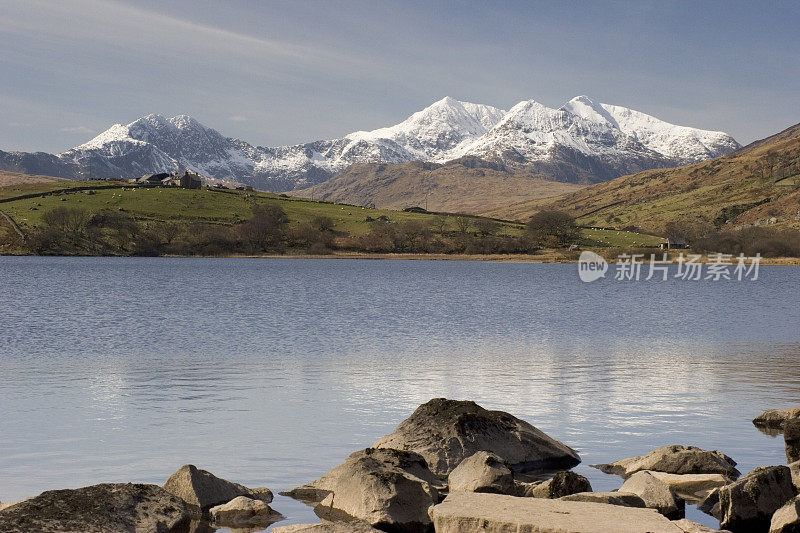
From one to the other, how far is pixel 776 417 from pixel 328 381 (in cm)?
1616

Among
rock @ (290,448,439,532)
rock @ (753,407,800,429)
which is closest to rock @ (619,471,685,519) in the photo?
rock @ (290,448,439,532)

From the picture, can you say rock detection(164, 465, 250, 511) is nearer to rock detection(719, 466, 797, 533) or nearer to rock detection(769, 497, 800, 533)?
rock detection(719, 466, 797, 533)

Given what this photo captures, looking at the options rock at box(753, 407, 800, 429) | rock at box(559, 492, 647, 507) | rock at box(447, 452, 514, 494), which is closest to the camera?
rock at box(559, 492, 647, 507)

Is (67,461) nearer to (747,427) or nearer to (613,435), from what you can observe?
(613,435)

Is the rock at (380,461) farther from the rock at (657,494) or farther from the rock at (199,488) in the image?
the rock at (657,494)

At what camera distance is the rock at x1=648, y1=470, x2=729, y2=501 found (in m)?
18.2

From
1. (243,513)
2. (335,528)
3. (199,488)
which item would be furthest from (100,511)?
(335,528)

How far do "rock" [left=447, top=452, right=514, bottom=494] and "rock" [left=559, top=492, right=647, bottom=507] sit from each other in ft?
5.89

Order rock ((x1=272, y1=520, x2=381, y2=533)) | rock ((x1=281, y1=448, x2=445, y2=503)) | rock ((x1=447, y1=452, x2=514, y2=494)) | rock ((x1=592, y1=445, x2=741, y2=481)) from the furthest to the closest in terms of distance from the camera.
→ rock ((x1=592, y1=445, x2=741, y2=481)) < rock ((x1=281, y1=448, x2=445, y2=503)) < rock ((x1=447, y1=452, x2=514, y2=494)) < rock ((x1=272, y1=520, x2=381, y2=533))

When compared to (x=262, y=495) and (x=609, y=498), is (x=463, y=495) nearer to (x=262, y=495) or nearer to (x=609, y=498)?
(x=609, y=498)

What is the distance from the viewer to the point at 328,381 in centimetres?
3272

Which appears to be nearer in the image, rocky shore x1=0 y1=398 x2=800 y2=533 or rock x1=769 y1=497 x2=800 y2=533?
rocky shore x1=0 y1=398 x2=800 y2=533

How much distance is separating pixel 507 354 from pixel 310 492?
2596 cm

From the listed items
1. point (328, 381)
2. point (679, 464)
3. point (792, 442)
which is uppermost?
point (792, 442)
